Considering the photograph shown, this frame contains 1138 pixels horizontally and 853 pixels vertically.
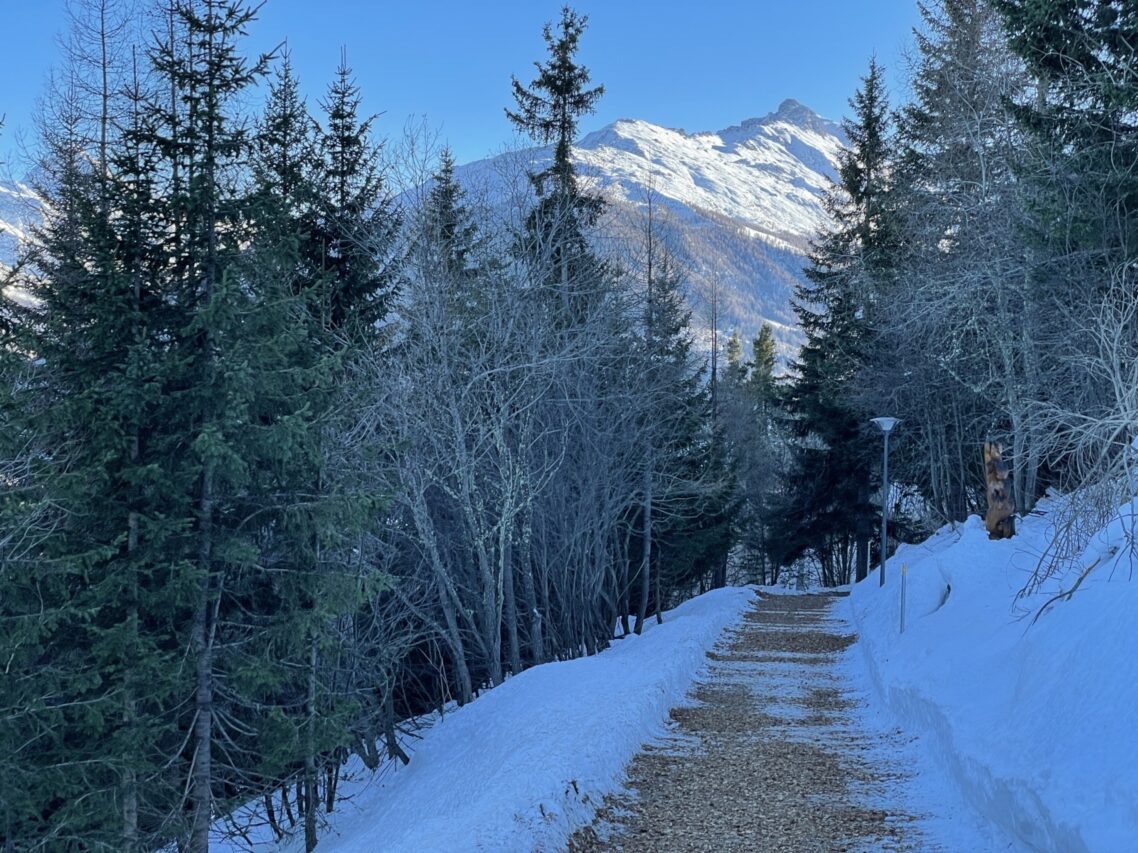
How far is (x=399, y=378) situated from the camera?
53.3 feet

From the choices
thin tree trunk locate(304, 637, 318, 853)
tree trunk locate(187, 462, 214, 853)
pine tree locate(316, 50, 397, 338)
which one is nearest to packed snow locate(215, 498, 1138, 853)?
thin tree trunk locate(304, 637, 318, 853)

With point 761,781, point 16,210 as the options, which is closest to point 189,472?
point 761,781

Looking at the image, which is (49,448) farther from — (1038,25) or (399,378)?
(1038,25)

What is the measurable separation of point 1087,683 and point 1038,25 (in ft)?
33.6

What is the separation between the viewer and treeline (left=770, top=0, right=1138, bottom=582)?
39.2ft

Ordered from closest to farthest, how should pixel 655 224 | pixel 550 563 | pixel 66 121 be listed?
pixel 66 121
pixel 550 563
pixel 655 224

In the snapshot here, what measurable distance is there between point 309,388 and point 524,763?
618 cm

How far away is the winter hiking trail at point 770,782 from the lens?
7.06 meters

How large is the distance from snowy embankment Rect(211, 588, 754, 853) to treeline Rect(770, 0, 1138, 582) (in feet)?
15.7

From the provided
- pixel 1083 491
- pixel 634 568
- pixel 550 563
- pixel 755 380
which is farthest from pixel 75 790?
pixel 755 380

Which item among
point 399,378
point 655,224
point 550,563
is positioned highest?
point 655,224

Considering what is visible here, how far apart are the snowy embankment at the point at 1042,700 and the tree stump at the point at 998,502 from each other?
3156mm

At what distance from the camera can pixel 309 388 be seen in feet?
40.9

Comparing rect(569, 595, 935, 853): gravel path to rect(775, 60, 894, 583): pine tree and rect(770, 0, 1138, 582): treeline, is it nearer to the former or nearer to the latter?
rect(770, 0, 1138, 582): treeline
